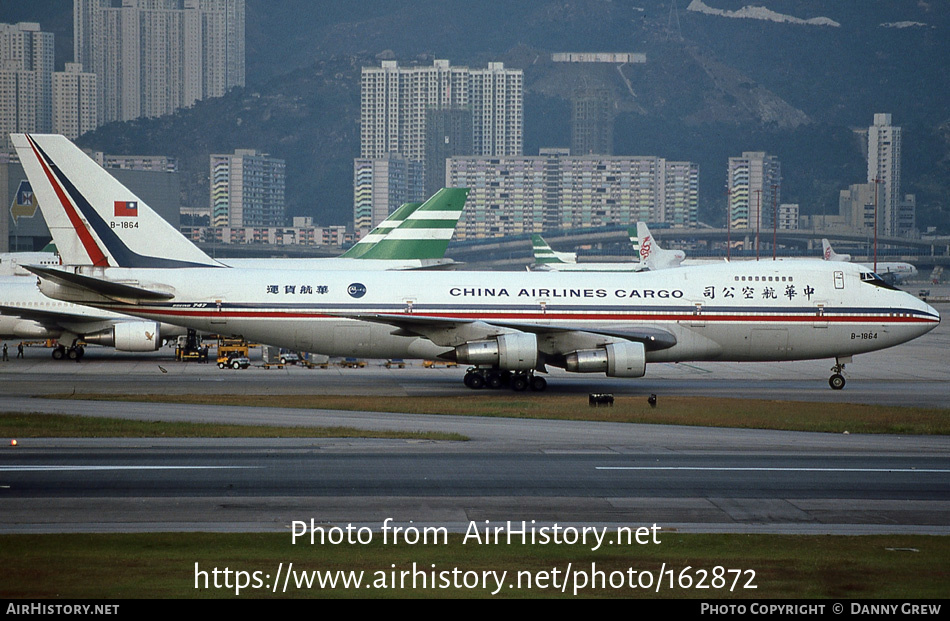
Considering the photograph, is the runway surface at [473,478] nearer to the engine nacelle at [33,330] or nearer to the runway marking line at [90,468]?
the runway marking line at [90,468]

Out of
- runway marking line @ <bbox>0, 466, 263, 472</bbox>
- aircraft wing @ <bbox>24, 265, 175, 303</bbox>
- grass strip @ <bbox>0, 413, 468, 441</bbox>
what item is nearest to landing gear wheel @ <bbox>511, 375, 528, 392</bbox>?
grass strip @ <bbox>0, 413, 468, 441</bbox>

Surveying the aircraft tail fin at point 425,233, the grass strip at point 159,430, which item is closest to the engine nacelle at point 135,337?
the aircraft tail fin at point 425,233

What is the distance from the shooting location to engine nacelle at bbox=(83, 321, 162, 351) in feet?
165

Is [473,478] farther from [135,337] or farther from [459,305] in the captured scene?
[135,337]

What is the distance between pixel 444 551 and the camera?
1620cm

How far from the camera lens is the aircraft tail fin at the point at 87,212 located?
39.3 meters

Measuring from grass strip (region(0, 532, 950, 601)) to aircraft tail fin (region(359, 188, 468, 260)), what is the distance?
42321 mm

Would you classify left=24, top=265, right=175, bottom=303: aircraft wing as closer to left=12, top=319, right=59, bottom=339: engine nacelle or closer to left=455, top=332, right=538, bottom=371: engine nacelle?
left=455, top=332, right=538, bottom=371: engine nacelle

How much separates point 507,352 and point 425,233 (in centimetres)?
2312

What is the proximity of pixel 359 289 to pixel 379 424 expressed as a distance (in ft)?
36.0

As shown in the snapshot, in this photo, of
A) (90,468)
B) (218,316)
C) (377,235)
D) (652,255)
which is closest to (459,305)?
(218,316)

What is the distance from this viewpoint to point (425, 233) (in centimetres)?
5919

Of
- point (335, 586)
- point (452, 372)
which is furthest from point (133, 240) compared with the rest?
point (335, 586)

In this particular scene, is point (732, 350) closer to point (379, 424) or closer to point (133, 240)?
point (379, 424)
